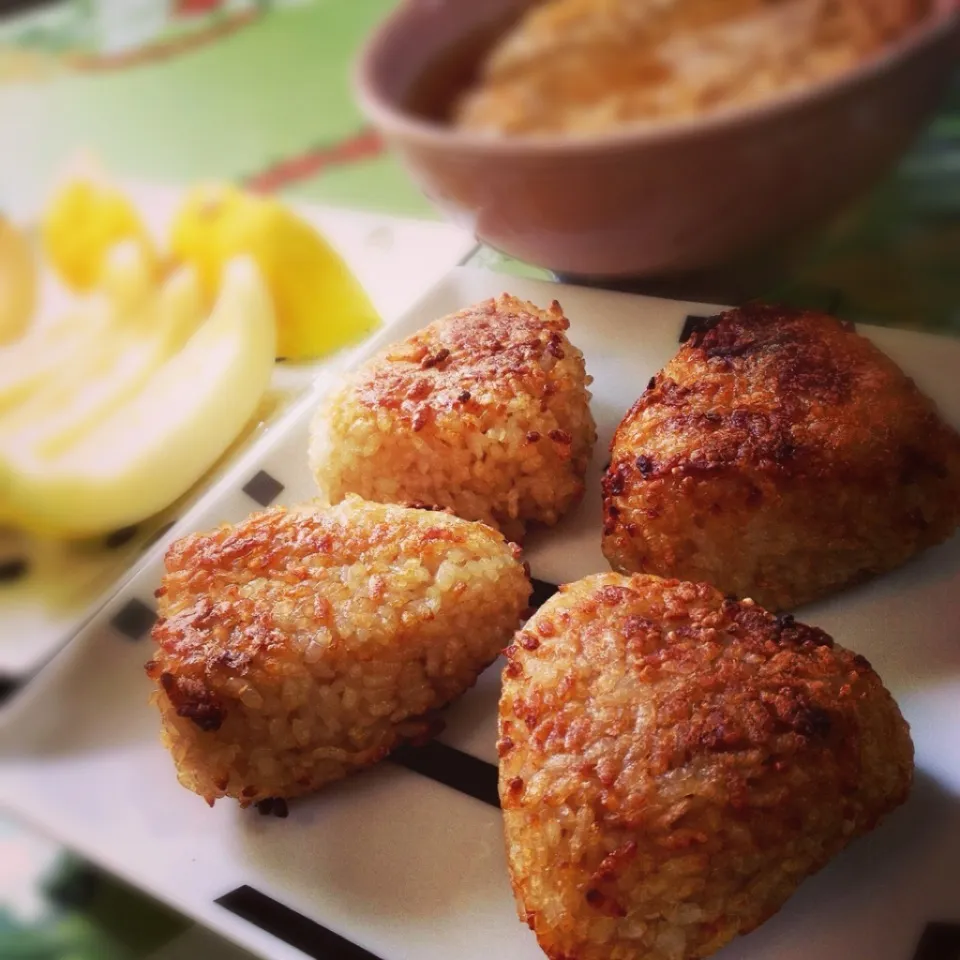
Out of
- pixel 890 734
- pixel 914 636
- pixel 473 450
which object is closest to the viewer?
pixel 890 734

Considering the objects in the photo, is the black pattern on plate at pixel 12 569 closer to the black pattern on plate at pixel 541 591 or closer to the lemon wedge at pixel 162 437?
the lemon wedge at pixel 162 437

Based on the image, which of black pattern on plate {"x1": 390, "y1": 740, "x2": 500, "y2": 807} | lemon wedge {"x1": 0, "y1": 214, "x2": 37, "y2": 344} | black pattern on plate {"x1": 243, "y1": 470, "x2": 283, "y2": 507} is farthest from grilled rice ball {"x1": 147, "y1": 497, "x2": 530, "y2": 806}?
lemon wedge {"x1": 0, "y1": 214, "x2": 37, "y2": 344}

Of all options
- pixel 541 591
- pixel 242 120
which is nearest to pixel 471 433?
pixel 541 591

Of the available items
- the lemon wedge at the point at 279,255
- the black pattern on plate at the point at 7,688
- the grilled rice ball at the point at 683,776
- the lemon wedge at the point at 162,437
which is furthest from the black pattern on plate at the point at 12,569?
the grilled rice ball at the point at 683,776

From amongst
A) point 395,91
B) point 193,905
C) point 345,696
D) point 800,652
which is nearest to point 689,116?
point 395,91

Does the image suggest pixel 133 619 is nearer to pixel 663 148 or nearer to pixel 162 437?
pixel 162 437

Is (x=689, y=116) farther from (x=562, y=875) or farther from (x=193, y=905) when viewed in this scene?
(x=193, y=905)
